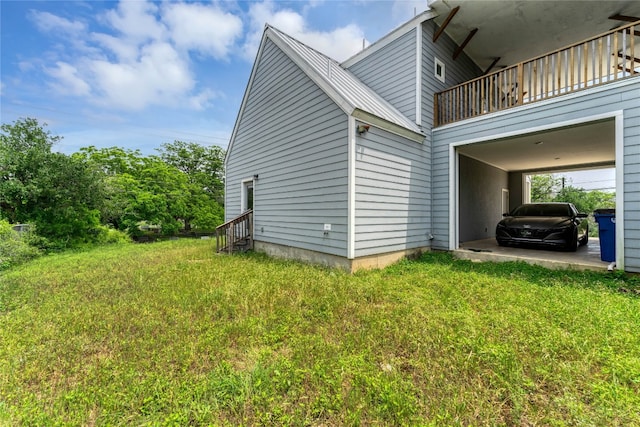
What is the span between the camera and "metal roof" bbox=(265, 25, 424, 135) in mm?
5430

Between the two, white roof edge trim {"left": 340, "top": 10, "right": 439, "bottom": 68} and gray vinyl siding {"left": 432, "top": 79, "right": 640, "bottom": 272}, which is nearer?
gray vinyl siding {"left": 432, "top": 79, "right": 640, "bottom": 272}

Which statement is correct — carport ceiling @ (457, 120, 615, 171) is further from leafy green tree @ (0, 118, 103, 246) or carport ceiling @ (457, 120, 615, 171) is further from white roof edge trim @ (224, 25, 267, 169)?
leafy green tree @ (0, 118, 103, 246)

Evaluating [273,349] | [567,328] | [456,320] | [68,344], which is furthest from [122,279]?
[567,328]

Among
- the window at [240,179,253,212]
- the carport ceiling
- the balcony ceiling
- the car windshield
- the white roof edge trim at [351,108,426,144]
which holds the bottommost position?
the car windshield

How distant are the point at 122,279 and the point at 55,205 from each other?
331 inches

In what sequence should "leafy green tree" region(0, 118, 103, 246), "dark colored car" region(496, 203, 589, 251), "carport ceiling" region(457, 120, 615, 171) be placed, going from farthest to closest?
1. "leafy green tree" region(0, 118, 103, 246)
2. "dark colored car" region(496, 203, 589, 251)
3. "carport ceiling" region(457, 120, 615, 171)

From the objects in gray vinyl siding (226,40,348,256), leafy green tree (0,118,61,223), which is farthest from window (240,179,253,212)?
leafy green tree (0,118,61,223)

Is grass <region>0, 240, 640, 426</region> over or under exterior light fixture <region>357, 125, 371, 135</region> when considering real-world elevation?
under

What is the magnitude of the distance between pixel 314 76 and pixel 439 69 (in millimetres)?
4006

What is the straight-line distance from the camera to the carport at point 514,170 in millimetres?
5598

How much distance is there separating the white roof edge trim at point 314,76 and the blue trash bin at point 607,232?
5.27m

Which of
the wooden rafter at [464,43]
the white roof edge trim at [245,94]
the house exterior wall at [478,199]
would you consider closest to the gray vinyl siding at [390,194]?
the house exterior wall at [478,199]

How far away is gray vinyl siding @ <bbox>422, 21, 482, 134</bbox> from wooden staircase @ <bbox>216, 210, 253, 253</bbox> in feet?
20.8

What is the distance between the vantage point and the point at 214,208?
18.2m
